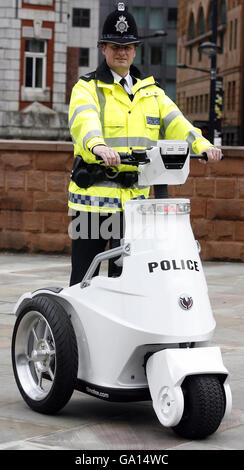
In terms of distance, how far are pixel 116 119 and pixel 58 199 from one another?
7.54m

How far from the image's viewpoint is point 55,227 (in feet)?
42.7

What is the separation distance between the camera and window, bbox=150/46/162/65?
109m

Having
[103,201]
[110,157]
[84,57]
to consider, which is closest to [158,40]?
[84,57]

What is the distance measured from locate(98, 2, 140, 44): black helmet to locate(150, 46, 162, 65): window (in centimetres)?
10456

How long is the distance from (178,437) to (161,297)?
0.62 m

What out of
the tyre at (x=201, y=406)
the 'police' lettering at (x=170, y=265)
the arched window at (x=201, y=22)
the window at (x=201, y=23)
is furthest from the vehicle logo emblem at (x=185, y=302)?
the window at (x=201, y=23)

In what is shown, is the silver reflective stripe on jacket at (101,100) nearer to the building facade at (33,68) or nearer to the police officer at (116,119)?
the police officer at (116,119)

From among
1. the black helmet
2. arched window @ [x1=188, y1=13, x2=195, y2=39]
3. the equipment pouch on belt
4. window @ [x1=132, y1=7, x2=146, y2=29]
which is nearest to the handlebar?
the equipment pouch on belt

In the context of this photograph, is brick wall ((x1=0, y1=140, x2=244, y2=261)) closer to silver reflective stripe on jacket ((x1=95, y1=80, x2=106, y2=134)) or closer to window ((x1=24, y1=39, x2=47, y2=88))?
silver reflective stripe on jacket ((x1=95, y1=80, x2=106, y2=134))

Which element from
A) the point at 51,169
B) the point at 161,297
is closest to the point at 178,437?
the point at 161,297

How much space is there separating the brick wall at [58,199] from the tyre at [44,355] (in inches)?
277

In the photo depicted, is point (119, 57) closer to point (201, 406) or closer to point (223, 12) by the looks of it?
point (201, 406)

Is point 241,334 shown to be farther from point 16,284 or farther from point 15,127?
point 15,127

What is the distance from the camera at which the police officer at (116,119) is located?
17.6ft
